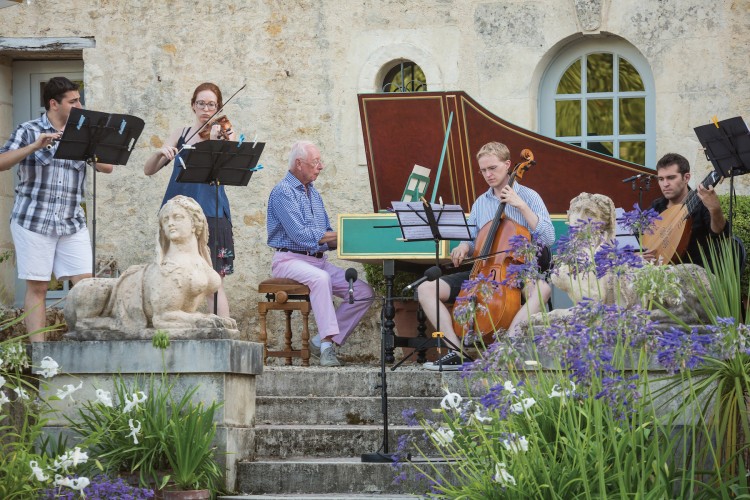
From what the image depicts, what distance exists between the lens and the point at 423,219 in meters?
8.62

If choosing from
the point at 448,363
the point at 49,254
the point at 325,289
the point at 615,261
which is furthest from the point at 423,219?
the point at 615,261

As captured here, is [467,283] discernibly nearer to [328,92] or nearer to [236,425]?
[236,425]

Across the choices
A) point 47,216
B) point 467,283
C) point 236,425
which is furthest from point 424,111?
point 467,283

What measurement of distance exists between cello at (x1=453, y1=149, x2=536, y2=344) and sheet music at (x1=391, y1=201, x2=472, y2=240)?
0.65 ft

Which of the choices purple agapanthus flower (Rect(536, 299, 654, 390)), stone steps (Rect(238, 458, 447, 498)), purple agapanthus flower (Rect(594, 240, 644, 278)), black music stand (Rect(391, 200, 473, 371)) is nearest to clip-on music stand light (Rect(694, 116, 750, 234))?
black music stand (Rect(391, 200, 473, 371))

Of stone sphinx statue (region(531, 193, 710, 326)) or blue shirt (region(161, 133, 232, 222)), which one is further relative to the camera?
blue shirt (region(161, 133, 232, 222))

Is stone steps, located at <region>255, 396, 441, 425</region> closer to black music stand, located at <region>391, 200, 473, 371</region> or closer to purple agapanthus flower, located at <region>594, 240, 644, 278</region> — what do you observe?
black music stand, located at <region>391, 200, 473, 371</region>

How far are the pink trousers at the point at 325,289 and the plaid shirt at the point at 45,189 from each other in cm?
169

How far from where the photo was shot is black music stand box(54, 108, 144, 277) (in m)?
8.02

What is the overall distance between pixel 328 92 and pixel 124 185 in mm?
1896

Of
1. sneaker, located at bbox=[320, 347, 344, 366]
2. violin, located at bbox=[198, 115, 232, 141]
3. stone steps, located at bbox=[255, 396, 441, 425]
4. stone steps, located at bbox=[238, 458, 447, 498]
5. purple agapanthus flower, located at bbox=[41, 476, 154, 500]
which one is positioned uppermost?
violin, located at bbox=[198, 115, 232, 141]

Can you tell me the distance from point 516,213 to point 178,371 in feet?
9.00

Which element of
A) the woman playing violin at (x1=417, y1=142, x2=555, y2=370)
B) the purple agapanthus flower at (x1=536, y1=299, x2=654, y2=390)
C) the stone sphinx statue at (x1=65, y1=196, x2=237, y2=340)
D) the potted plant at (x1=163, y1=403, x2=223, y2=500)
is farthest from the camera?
the woman playing violin at (x1=417, y1=142, x2=555, y2=370)

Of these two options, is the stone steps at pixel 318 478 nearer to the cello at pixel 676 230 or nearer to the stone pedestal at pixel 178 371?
the stone pedestal at pixel 178 371
